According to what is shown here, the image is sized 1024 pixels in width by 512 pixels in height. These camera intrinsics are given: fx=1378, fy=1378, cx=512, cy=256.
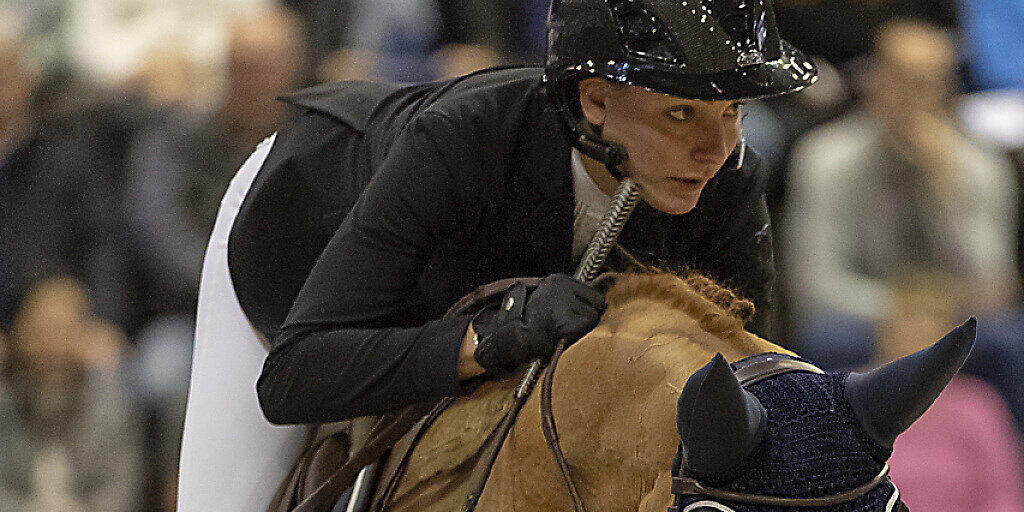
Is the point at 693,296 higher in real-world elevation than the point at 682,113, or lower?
lower

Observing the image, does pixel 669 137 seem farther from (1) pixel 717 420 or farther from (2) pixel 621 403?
(1) pixel 717 420

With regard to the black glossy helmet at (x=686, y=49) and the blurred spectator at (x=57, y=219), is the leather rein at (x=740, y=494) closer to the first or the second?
the black glossy helmet at (x=686, y=49)

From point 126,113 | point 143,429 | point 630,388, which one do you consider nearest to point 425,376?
point 630,388

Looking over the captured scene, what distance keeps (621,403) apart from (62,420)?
2577mm

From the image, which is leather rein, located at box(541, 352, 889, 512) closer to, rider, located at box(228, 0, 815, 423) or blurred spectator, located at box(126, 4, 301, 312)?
rider, located at box(228, 0, 815, 423)

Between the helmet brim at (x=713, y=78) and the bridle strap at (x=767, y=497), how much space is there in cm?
48

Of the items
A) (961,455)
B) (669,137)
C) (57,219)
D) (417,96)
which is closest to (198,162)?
(57,219)

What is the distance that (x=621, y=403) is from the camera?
1327mm

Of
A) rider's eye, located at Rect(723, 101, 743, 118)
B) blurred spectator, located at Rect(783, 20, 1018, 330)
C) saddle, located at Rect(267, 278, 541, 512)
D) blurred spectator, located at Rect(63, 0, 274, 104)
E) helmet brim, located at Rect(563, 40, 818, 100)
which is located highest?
helmet brim, located at Rect(563, 40, 818, 100)

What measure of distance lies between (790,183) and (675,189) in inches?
91.0

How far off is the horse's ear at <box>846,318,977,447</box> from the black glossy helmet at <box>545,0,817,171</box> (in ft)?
1.41

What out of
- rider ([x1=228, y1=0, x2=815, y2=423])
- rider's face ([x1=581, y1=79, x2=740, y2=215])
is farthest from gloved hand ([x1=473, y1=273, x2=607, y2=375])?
rider's face ([x1=581, y1=79, x2=740, y2=215])

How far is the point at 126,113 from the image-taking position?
3900 millimetres

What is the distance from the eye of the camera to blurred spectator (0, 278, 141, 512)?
11.5ft
